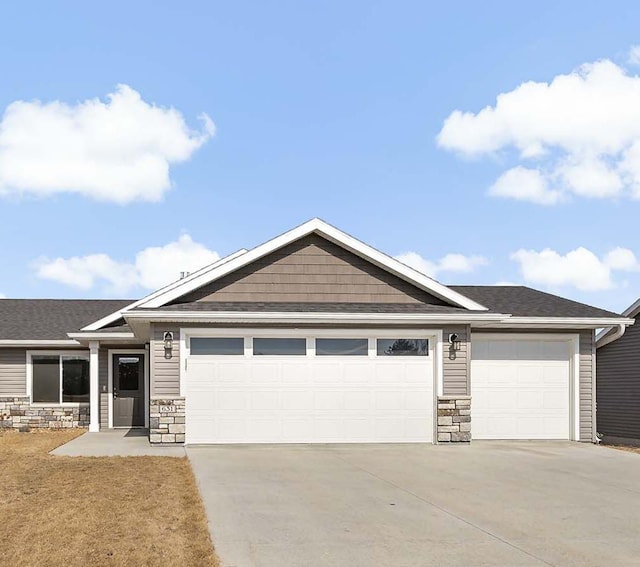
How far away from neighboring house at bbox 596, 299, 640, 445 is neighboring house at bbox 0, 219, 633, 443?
14.5 ft

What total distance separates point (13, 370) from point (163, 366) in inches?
322

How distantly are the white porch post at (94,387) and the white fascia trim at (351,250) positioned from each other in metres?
4.37

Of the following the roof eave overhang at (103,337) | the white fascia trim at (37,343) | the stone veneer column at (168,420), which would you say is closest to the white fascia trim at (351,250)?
the stone veneer column at (168,420)

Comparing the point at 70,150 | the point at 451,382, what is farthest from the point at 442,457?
the point at 70,150

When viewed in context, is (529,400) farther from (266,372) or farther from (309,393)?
(266,372)

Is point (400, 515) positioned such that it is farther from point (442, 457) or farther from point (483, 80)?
point (483, 80)

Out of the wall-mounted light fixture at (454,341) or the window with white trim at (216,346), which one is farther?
the wall-mounted light fixture at (454,341)

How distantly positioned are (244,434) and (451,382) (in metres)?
4.49

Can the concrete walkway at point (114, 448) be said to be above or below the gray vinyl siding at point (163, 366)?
below

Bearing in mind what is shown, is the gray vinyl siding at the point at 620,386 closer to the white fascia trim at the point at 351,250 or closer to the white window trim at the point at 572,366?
the white window trim at the point at 572,366

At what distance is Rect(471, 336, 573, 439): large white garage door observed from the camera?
→ 1609cm

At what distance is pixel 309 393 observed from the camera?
14.8 meters

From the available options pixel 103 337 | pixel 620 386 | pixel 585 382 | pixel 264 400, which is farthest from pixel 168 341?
pixel 620 386

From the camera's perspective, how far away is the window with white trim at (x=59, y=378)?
2038 centimetres
